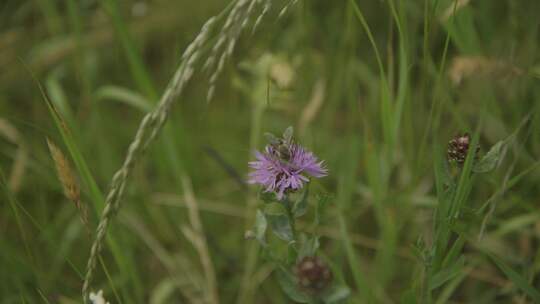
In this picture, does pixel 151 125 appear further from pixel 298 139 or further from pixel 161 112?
pixel 298 139

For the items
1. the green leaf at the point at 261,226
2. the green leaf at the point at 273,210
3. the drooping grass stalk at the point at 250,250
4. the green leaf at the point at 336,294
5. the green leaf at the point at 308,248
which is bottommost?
the drooping grass stalk at the point at 250,250

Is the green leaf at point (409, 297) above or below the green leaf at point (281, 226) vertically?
below

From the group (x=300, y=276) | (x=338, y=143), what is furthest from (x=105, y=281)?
(x=300, y=276)

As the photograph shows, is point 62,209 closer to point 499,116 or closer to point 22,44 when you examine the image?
point 22,44

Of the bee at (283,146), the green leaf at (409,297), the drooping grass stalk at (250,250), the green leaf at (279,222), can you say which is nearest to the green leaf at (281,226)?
the green leaf at (279,222)

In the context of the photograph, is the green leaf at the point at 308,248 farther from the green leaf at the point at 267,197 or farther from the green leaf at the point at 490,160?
the green leaf at the point at 490,160

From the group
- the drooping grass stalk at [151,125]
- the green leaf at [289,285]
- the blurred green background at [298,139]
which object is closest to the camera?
the drooping grass stalk at [151,125]

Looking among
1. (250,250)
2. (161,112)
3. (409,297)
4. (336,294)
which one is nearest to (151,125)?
(161,112)
